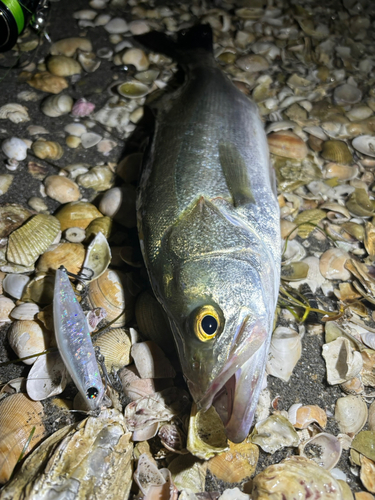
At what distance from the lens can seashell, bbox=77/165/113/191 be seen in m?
3.03

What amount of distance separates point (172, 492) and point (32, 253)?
5.43 feet

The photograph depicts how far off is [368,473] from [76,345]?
169 cm

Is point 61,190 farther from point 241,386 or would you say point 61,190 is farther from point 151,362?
point 241,386

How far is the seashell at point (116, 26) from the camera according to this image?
160 inches

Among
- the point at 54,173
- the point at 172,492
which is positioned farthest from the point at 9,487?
the point at 54,173

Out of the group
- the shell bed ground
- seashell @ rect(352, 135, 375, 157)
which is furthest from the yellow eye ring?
seashell @ rect(352, 135, 375, 157)

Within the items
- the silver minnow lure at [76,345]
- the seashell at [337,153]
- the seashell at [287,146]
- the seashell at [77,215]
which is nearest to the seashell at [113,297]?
the silver minnow lure at [76,345]

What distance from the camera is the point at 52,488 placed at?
1.67 metres

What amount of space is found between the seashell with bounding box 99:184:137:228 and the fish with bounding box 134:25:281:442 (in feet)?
0.97

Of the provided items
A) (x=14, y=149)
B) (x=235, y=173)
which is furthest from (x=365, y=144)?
(x=14, y=149)

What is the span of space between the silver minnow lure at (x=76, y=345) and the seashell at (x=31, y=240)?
18.9 inches

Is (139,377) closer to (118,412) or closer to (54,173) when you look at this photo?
(118,412)

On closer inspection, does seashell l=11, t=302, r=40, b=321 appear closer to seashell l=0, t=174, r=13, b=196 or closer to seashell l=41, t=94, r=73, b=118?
seashell l=0, t=174, r=13, b=196

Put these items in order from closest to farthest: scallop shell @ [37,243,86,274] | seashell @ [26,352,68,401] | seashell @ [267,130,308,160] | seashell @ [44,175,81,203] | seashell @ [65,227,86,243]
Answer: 1. seashell @ [26,352,68,401]
2. scallop shell @ [37,243,86,274]
3. seashell @ [65,227,86,243]
4. seashell @ [44,175,81,203]
5. seashell @ [267,130,308,160]
